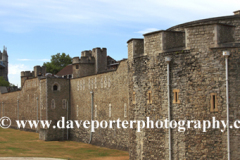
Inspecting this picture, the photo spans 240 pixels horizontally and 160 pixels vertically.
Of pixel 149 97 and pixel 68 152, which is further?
pixel 68 152

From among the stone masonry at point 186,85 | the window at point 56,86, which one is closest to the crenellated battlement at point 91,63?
the window at point 56,86

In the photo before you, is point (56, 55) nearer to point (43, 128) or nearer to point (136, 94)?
point (43, 128)

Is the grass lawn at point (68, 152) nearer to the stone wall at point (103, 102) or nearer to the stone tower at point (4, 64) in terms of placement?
the stone wall at point (103, 102)

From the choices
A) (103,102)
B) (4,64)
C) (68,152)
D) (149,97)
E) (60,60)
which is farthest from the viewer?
(4,64)

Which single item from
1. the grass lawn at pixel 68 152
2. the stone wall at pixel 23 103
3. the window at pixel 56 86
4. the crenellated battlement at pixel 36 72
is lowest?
the grass lawn at pixel 68 152

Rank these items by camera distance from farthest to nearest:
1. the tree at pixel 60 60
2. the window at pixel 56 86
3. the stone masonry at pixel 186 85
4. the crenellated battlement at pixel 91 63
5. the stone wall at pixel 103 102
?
1. the tree at pixel 60 60
2. the crenellated battlement at pixel 91 63
3. the window at pixel 56 86
4. the stone wall at pixel 103 102
5. the stone masonry at pixel 186 85

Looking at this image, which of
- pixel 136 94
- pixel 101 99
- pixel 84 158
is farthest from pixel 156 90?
pixel 101 99

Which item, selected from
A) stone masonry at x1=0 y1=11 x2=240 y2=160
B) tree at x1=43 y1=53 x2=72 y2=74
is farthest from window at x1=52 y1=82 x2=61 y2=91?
tree at x1=43 y1=53 x2=72 y2=74

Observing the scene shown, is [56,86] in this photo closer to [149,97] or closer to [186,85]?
[149,97]

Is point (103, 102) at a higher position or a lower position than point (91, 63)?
lower

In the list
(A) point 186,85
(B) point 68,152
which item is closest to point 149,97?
(A) point 186,85

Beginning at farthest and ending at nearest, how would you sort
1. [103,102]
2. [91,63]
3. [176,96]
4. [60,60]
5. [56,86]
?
[60,60], [91,63], [56,86], [103,102], [176,96]

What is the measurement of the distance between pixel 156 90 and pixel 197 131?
280 cm

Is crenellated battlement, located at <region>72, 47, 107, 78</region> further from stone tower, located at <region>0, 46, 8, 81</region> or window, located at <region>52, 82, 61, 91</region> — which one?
stone tower, located at <region>0, 46, 8, 81</region>
